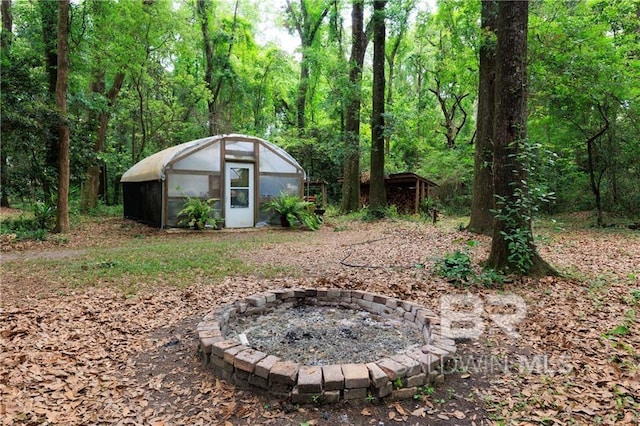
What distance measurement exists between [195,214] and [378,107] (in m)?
6.46

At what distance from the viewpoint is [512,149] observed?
426 cm

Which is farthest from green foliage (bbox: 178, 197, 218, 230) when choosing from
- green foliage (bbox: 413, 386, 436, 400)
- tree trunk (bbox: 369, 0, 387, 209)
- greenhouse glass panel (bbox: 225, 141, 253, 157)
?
green foliage (bbox: 413, 386, 436, 400)

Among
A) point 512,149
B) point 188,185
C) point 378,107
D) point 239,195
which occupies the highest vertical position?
point 378,107

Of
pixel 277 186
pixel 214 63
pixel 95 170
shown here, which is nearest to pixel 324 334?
pixel 277 186

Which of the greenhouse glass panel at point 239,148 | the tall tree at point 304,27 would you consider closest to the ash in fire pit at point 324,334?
the greenhouse glass panel at point 239,148

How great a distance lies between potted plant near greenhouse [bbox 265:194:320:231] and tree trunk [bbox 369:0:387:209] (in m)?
2.20

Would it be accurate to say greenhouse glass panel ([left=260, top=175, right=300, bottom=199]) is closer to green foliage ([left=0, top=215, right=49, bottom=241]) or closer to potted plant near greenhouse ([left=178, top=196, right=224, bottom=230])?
potted plant near greenhouse ([left=178, top=196, right=224, bottom=230])

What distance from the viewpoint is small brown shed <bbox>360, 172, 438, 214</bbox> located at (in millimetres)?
13773

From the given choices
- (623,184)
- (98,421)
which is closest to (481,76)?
(623,184)

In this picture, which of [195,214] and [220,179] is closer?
[195,214]

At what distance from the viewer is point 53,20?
344 inches

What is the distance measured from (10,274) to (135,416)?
428cm

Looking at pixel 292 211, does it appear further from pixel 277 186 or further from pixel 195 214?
pixel 195 214

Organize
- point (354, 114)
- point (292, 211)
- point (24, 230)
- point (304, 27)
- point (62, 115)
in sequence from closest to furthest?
1. point (62, 115)
2. point (24, 230)
3. point (292, 211)
4. point (354, 114)
5. point (304, 27)
